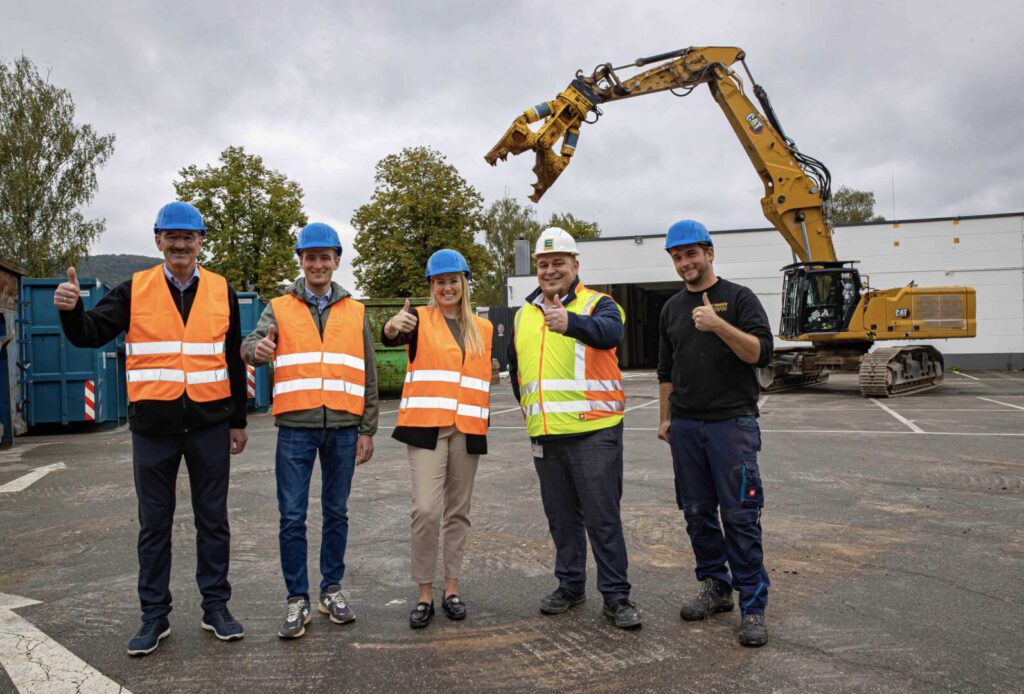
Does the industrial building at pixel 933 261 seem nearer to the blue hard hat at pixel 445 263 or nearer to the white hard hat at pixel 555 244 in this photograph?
the white hard hat at pixel 555 244

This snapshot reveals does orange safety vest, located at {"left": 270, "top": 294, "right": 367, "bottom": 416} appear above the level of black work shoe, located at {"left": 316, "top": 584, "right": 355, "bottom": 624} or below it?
above

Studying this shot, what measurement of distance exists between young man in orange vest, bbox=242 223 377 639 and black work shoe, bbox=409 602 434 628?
0.33m

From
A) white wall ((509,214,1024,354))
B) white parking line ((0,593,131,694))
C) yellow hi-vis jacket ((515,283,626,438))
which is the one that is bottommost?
white parking line ((0,593,131,694))

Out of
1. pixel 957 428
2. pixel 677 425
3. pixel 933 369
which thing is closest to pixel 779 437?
pixel 957 428

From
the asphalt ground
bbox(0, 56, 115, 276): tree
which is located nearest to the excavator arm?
the asphalt ground

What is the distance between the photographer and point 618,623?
379 centimetres

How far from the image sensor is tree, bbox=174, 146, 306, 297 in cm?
2770

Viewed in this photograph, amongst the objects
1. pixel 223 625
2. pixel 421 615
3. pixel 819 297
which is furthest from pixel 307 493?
pixel 819 297

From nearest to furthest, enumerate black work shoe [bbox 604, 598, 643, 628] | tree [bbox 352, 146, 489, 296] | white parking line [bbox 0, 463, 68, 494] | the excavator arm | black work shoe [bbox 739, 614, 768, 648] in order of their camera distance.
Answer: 1. black work shoe [bbox 739, 614, 768, 648]
2. black work shoe [bbox 604, 598, 643, 628]
3. white parking line [bbox 0, 463, 68, 494]
4. the excavator arm
5. tree [bbox 352, 146, 489, 296]

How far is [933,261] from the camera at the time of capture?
28.0m

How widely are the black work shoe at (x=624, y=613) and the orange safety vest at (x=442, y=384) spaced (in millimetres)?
1103

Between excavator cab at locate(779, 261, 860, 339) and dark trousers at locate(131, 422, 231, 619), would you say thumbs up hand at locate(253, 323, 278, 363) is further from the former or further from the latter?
excavator cab at locate(779, 261, 860, 339)

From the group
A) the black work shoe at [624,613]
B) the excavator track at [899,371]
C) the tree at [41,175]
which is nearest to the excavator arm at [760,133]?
the excavator track at [899,371]

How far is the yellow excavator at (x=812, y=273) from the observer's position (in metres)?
16.6
